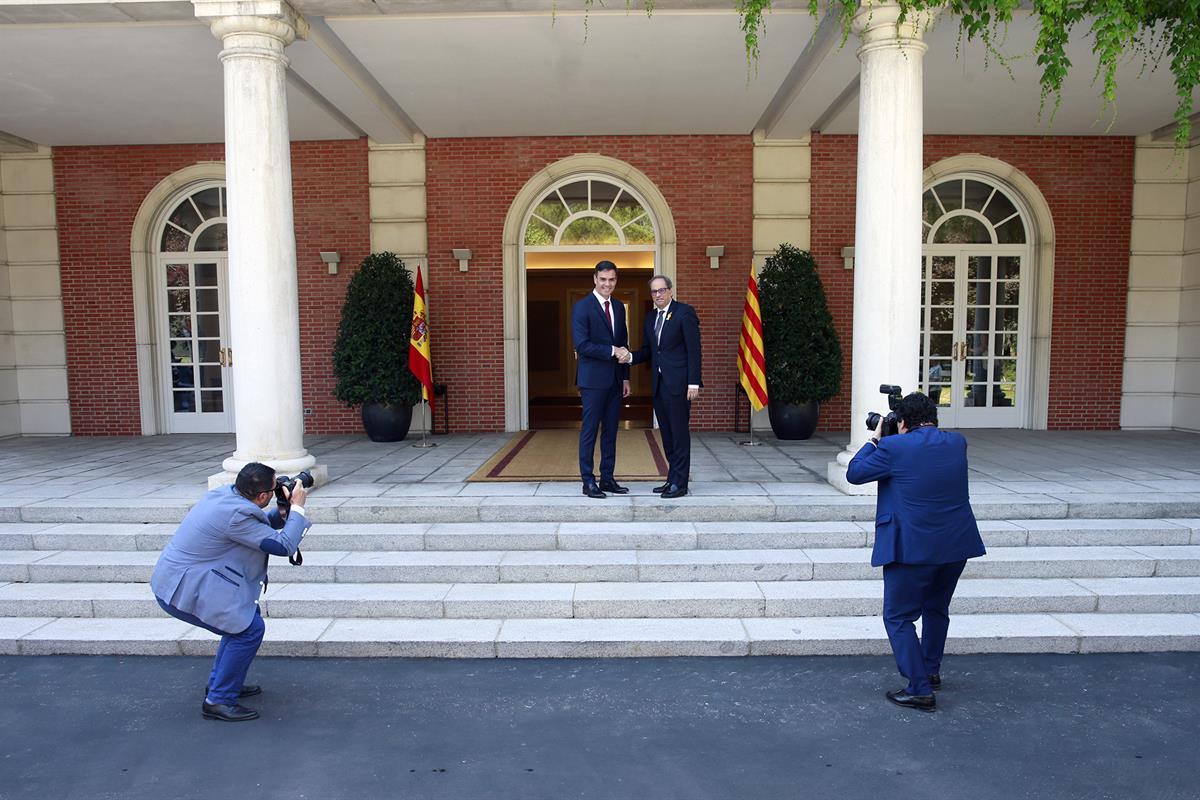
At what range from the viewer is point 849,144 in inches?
371

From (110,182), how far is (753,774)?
35.2ft

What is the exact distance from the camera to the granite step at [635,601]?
431 cm

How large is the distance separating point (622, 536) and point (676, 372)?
A: 4.52 feet

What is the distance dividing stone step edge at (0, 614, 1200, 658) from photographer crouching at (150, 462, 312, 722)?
0.71 meters

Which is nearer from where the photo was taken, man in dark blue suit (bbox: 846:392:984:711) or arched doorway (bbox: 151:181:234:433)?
man in dark blue suit (bbox: 846:392:984:711)

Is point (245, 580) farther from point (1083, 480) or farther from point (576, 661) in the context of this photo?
point (1083, 480)

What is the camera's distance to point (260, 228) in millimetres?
5801

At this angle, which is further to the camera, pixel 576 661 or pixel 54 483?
pixel 54 483

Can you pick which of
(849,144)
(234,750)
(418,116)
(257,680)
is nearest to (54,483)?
(257,680)

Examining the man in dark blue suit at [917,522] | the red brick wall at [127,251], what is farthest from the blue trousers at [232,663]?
the red brick wall at [127,251]

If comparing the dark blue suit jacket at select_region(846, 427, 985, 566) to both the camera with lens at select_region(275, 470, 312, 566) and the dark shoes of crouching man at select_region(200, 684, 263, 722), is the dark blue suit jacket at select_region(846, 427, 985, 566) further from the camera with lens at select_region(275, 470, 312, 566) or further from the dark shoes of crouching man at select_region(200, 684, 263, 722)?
the dark shoes of crouching man at select_region(200, 684, 263, 722)

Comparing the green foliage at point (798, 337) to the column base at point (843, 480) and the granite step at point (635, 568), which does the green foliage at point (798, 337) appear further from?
the granite step at point (635, 568)

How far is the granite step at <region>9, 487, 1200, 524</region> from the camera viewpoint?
5273 mm

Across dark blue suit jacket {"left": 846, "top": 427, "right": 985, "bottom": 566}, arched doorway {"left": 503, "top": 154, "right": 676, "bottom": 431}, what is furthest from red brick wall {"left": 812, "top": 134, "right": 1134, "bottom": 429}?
dark blue suit jacket {"left": 846, "top": 427, "right": 985, "bottom": 566}
